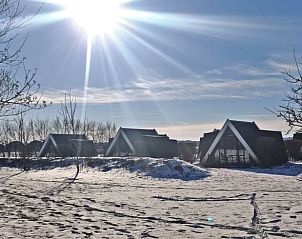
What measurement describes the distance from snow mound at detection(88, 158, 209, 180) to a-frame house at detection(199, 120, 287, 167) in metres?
8.95

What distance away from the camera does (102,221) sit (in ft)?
31.1

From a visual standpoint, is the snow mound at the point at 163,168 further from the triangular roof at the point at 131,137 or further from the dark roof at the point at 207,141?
the dark roof at the point at 207,141

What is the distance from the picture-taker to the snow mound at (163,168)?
25297mm

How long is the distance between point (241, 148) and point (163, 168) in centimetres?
1104

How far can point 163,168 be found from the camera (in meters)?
26.6

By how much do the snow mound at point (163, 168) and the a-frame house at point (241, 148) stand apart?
895 cm

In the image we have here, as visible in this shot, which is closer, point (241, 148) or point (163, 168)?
point (163, 168)

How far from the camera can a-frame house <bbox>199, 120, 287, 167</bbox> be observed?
114ft

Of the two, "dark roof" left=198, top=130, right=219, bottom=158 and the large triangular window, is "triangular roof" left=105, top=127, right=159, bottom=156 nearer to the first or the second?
"dark roof" left=198, top=130, right=219, bottom=158

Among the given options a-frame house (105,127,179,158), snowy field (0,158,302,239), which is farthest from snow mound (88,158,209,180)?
a-frame house (105,127,179,158)

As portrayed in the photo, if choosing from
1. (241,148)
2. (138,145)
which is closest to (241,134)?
(241,148)

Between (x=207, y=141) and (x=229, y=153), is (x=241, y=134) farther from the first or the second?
(x=207, y=141)

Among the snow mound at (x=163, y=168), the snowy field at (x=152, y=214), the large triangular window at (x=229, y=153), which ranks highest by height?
the large triangular window at (x=229, y=153)

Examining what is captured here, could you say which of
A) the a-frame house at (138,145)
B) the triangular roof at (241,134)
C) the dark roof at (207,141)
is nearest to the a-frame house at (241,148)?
the triangular roof at (241,134)
